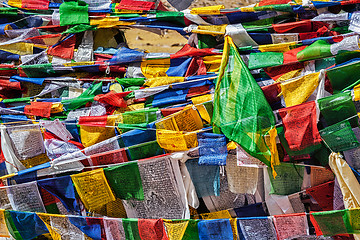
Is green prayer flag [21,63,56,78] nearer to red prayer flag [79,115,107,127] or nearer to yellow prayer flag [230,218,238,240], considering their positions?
red prayer flag [79,115,107,127]

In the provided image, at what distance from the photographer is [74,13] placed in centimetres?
530

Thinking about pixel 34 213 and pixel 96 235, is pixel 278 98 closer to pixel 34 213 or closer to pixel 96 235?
pixel 96 235

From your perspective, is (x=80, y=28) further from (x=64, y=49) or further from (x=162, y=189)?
(x=162, y=189)

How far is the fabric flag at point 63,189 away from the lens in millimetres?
4379

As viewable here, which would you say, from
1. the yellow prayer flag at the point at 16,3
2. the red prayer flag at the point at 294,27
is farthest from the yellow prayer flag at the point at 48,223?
the red prayer flag at the point at 294,27

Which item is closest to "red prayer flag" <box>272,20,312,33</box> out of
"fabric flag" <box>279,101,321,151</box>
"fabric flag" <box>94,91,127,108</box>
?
"fabric flag" <box>279,101,321,151</box>

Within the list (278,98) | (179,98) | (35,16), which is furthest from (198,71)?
(35,16)

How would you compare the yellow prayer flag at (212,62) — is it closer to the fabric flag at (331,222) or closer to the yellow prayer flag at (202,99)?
the yellow prayer flag at (202,99)

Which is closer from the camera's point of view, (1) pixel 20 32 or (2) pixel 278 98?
(2) pixel 278 98

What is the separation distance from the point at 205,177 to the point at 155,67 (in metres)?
1.44

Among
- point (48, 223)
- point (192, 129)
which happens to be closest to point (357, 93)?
point (192, 129)

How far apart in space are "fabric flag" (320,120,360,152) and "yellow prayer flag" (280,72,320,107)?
351 millimetres

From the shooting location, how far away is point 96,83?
5.02 meters

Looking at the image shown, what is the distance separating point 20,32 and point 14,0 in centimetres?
42
